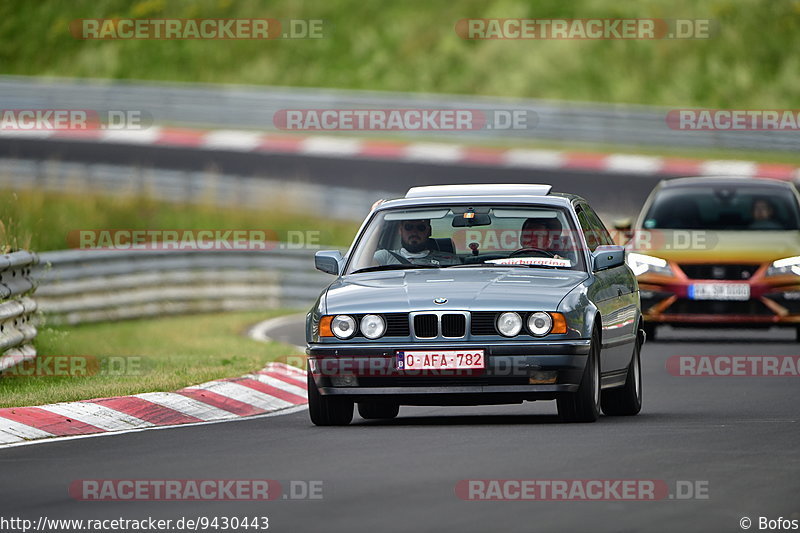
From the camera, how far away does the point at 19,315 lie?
1496 cm

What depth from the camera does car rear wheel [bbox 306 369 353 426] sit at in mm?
11602

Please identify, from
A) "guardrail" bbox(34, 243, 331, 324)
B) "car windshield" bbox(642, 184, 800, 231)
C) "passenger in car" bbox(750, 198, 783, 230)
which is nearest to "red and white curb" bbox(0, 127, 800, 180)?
"guardrail" bbox(34, 243, 331, 324)

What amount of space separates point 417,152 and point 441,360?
84.3 ft

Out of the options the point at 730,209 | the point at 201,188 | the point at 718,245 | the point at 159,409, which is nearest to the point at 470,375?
the point at 159,409

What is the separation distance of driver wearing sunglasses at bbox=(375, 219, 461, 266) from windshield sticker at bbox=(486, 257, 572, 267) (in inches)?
11.9

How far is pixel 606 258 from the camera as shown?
1220cm

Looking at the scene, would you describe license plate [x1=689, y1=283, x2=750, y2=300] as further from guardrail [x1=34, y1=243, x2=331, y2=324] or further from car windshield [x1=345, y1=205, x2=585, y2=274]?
guardrail [x1=34, y1=243, x2=331, y2=324]

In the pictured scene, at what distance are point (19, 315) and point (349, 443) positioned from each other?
17.0ft

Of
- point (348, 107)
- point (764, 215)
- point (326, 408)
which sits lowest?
point (326, 408)

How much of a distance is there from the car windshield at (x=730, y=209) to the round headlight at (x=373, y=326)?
30.7 ft

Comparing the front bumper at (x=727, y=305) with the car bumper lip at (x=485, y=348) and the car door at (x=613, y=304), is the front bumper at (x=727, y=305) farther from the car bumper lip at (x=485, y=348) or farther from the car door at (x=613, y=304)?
the car bumper lip at (x=485, y=348)

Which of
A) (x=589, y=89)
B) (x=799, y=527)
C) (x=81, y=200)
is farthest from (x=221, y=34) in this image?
(x=799, y=527)

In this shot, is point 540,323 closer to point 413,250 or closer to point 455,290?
point 455,290

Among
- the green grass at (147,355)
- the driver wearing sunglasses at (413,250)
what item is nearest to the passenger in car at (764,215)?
the green grass at (147,355)
